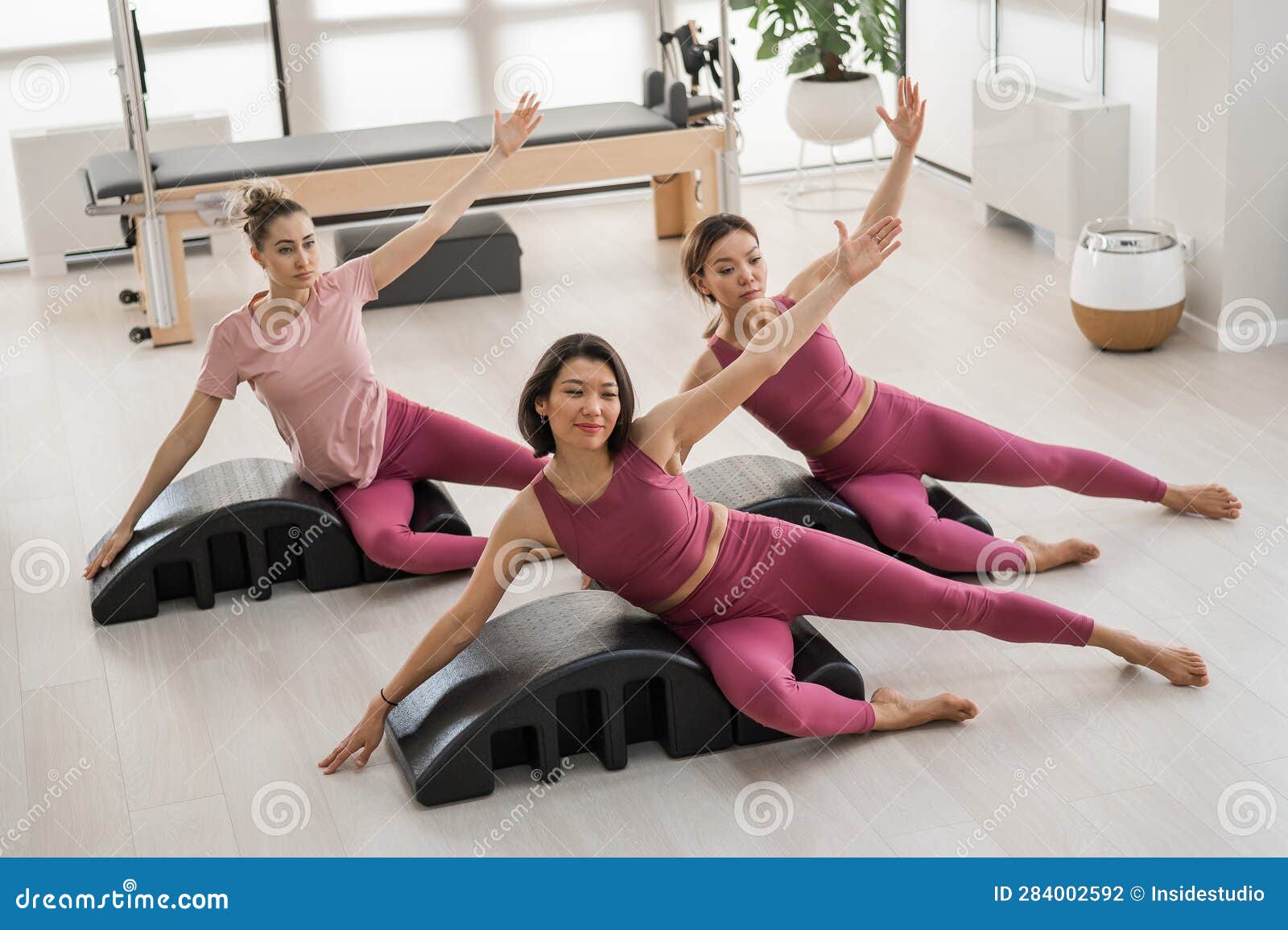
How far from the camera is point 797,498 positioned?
3191mm

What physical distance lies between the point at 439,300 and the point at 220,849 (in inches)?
129

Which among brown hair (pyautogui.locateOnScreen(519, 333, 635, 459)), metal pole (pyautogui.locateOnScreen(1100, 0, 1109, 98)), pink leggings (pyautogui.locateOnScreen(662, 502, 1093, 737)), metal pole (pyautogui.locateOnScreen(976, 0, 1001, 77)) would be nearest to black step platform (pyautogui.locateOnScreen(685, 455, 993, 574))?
pink leggings (pyautogui.locateOnScreen(662, 502, 1093, 737))

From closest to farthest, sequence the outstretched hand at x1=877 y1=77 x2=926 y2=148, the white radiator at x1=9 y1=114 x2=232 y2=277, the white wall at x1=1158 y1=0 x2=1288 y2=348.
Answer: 1. the outstretched hand at x1=877 y1=77 x2=926 y2=148
2. the white wall at x1=1158 y1=0 x2=1288 y2=348
3. the white radiator at x1=9 y1=114 x2=232 y2=277

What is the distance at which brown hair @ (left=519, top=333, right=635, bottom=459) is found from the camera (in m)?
2.46

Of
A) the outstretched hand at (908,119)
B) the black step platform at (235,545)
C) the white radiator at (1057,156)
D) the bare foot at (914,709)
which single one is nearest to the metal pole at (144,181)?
the black step platform at (235,545)

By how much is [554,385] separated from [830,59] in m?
4.12

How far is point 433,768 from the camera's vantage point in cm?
251

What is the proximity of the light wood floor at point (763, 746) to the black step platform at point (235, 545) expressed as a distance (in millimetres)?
57

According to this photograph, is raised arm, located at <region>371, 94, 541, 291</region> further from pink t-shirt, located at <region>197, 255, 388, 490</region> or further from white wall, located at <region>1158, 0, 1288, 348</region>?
white wall, located at <region>1158, 0, 1288, 348</region>

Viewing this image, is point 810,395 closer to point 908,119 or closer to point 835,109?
point 908,119

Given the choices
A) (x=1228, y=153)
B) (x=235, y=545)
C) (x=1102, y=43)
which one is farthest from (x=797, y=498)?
(x=1102, y=43)

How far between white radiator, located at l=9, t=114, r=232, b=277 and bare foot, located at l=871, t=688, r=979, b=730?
417cm
